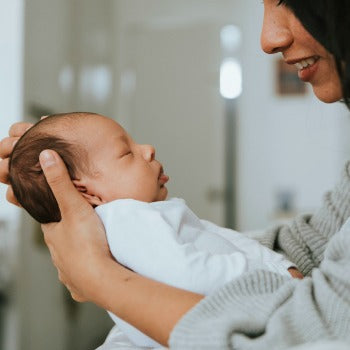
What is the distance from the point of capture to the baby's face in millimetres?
1000

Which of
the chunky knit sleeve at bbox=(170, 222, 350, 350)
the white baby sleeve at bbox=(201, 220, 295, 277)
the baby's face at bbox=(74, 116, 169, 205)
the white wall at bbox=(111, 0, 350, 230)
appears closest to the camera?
the chunky knit sleeve at bbox=(170, 222, 350, 350)

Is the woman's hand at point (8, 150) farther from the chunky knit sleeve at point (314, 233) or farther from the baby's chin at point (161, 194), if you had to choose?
the chunky knit sleeve at point (314, 233)

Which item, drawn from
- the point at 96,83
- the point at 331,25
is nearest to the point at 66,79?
the point at 96,83

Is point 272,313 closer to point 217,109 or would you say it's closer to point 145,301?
point 145,301

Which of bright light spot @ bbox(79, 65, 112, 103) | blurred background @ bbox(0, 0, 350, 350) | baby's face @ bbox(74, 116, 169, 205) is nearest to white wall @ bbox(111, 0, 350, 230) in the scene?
blurred background @ bbox(0, 0, 350, 350)

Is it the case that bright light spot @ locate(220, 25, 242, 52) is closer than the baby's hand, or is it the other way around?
the baby's hand

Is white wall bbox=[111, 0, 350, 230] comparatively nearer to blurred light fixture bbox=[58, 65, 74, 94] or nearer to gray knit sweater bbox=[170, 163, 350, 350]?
blurred light fixture bbox=[58, 65, 74, 94]

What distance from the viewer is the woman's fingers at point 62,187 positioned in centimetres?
90

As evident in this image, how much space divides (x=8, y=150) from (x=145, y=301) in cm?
55

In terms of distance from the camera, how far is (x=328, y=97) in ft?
3.33

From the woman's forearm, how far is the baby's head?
26cm

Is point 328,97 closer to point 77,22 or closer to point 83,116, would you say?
point 83,116

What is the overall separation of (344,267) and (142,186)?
443 mm

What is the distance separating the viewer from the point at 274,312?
668 millimetres
